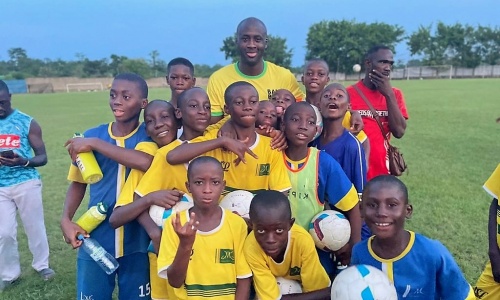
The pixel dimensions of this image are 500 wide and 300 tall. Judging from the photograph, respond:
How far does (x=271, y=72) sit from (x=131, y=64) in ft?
219

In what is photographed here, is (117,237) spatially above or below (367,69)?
below

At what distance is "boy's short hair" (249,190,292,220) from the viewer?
283cm

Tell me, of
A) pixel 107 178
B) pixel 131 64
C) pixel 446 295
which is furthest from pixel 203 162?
pixel 131 64

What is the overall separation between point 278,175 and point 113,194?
3.89 ft

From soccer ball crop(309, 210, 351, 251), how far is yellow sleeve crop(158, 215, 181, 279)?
2.99 feet

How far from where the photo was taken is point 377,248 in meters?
2.82

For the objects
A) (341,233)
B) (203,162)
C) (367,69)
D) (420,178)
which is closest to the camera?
(203,162)

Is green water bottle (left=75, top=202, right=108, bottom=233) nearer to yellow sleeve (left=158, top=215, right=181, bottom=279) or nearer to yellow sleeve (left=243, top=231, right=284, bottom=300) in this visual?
yellow sleeve (left=158, top=215, right=181, bottom=279)

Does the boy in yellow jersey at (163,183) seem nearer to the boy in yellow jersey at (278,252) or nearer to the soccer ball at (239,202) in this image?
the soccer ball at (239,202)

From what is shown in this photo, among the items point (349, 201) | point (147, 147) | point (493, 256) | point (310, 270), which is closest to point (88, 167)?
point (147, 147)

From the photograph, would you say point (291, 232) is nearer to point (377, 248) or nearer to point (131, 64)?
point (377, 248)

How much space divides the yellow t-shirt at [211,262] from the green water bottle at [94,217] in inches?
24.9

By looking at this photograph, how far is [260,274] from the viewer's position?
292cm

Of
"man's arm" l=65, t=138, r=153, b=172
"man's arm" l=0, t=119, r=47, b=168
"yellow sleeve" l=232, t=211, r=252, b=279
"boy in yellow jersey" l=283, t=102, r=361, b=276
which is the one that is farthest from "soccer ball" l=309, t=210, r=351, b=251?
"man's arm" l=0, t=119, r=47, b=168
